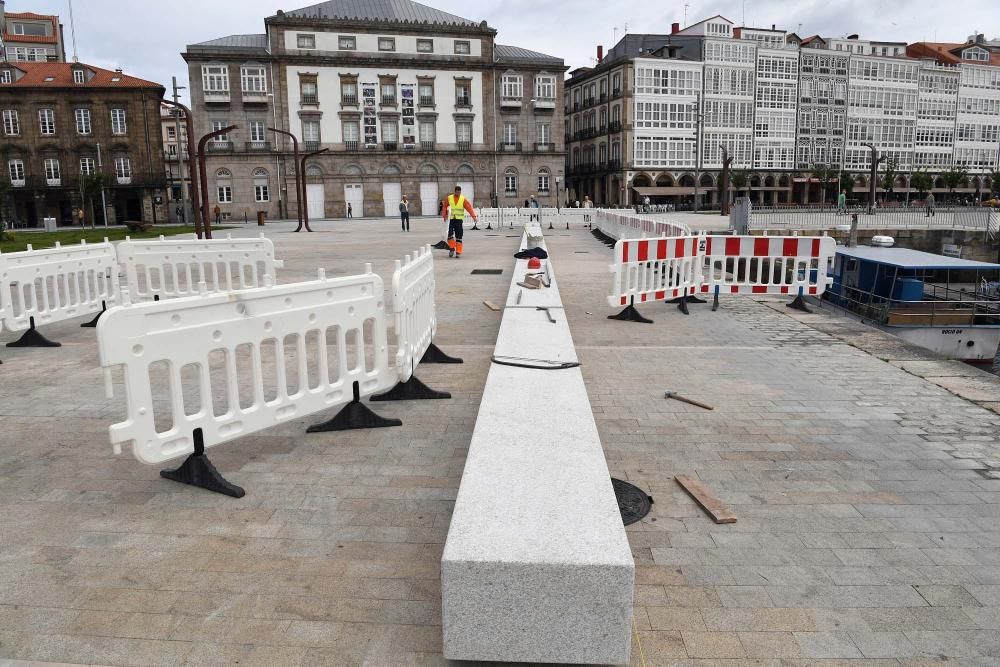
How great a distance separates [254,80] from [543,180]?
84.2ft

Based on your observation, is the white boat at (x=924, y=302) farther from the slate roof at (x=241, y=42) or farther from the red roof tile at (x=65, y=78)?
the red roof tile at (x=65, y=78)

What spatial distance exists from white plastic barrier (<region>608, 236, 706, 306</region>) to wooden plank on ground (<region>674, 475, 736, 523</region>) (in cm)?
586

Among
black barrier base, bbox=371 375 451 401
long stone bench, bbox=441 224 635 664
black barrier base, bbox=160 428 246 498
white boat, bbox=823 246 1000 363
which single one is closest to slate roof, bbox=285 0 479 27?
white boat, bbox=823 246 1000 363

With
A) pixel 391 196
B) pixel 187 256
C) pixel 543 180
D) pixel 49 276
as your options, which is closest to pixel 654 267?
pixel 187 256

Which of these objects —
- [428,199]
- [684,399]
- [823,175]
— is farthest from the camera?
[823,175]

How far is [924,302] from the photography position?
1530 cm

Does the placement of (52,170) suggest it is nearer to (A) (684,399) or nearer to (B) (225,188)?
(B) (225,188)

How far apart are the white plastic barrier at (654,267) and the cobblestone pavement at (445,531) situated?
11.1 feet

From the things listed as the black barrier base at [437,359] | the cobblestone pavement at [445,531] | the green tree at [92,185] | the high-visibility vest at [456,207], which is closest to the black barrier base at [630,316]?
the cobblestone pavement at [445,531]

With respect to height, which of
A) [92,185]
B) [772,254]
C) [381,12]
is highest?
[381,12]

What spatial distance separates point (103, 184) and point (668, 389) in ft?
198

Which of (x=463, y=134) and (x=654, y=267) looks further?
(x=463, y=134)

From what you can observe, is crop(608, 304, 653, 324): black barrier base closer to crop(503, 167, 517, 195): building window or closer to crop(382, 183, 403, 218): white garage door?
crop(382, 183, 403, 218): white garage door

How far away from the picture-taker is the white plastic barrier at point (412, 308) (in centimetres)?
570
